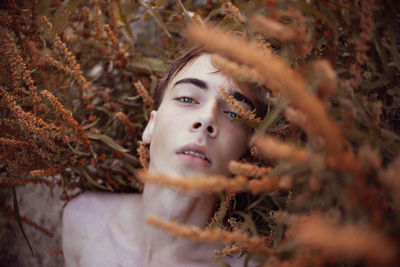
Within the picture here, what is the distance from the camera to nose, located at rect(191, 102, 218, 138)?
3.39 ft

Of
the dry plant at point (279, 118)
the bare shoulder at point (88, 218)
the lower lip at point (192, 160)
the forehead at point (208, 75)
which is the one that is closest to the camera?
the dry plant at point (279, 118)

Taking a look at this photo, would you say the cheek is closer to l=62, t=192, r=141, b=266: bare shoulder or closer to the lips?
the lips

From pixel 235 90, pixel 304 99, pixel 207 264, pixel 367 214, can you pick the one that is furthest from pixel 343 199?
pixel 207 264

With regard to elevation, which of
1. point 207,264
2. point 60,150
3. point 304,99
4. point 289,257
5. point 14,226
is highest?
point 304,99

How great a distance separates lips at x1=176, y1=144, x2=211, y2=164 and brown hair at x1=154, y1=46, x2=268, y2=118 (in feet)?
1.04

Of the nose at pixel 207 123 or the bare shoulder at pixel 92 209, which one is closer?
the nose at pixel 207 123

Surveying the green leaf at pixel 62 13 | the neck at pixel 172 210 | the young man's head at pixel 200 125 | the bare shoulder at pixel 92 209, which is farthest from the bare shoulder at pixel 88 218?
the green leaf at pixel 62 13

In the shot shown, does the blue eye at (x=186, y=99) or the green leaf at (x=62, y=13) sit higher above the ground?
the green leaf at (x=62, y=13)

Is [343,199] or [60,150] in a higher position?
[343,199]

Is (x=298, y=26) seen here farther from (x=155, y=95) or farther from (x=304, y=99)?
(x=155, y=95)

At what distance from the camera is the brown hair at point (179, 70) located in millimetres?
1200

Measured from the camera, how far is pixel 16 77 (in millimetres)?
1099

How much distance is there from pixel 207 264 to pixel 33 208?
3.98ft

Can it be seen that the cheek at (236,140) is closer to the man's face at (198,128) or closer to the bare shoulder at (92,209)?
the man's face at (198,128)
